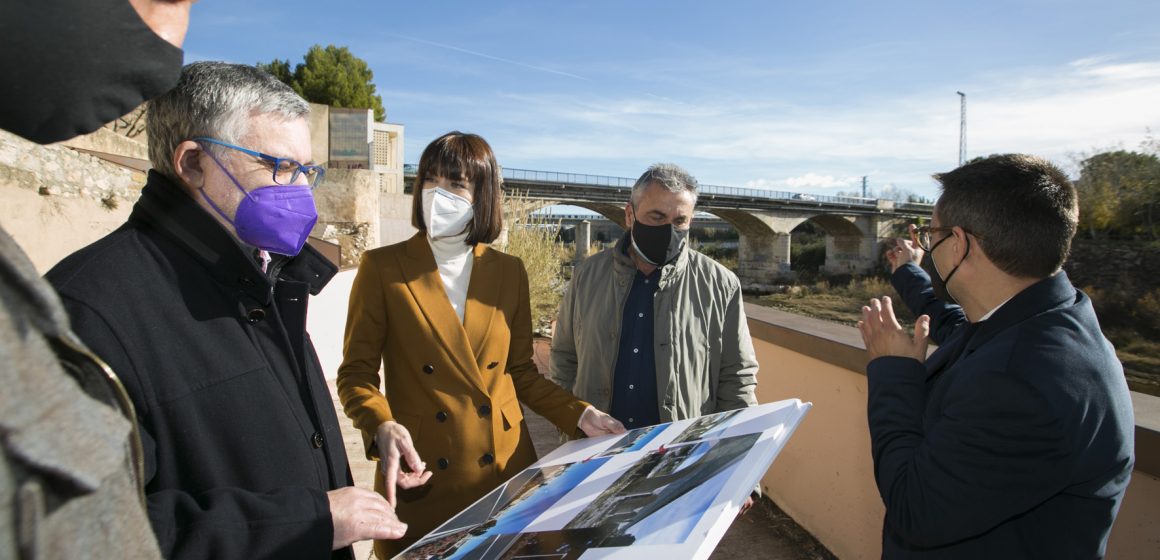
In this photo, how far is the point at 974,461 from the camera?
1269 mm

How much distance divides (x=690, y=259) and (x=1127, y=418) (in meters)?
1.51

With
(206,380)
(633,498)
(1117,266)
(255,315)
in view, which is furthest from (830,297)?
(206,380)

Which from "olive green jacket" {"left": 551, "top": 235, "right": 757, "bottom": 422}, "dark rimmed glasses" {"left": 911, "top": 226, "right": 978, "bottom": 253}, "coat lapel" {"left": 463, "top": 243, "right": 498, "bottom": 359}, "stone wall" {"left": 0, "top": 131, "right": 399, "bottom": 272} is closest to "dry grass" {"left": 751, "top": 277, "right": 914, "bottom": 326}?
"stone wall" {"left": 0, "top": 131, "right": 399, "bottom": 272}

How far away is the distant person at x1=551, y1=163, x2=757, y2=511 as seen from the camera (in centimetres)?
242

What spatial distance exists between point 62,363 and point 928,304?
2251mm

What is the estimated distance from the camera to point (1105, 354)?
1297mm

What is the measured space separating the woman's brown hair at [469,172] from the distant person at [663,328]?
0.63 meters

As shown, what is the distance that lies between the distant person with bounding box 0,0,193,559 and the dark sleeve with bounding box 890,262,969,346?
210cm

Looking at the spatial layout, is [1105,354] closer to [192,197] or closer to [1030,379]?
[1030,379]

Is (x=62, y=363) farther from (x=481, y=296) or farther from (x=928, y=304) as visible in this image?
(x=928, y=304)

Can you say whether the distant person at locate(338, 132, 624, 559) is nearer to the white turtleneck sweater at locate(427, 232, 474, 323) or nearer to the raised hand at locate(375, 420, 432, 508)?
the white turtleneck sweater at locate(427, 232, 474, 323)

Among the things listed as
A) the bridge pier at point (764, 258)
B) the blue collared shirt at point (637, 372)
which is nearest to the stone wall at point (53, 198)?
the blue collared shirt at point (637, 372)

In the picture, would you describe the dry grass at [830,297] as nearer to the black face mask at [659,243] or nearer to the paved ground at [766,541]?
the paved ground at [766,541]

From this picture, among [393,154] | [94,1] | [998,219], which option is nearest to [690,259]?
[998,219]
